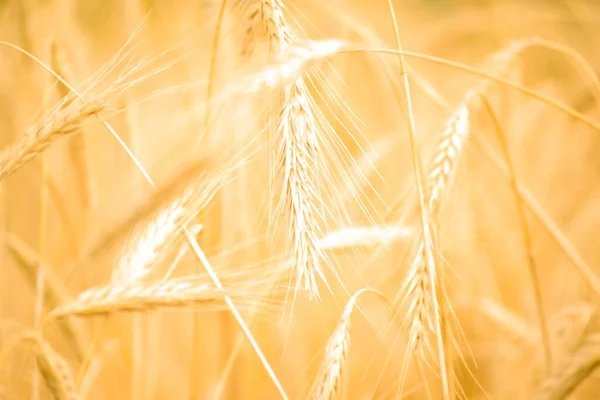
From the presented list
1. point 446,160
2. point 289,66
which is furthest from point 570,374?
point 289,66

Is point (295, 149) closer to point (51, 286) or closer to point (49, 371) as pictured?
point (49, 371)

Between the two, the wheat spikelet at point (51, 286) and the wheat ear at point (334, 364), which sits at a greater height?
the wheat spikelet at point (51, 286)

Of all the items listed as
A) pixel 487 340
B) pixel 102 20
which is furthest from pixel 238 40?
pixel 102 20

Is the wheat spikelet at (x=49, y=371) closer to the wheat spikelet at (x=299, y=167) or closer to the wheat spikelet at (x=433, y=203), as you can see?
the wheat spikelet at (x=299, y=167)

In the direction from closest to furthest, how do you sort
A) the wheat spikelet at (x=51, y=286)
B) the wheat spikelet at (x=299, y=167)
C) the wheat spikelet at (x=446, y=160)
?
the wheat spikelet at (x=299, y=167)
the wheat spikelet at (x=446, y=160)
the wheat spikelet at (x=51, y=286)

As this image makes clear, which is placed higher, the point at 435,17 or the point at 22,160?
the point at 435,17

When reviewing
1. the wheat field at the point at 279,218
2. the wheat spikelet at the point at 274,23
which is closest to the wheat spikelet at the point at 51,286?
the wheat field at the point at 279,218

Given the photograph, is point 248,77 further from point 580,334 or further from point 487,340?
point 487,340

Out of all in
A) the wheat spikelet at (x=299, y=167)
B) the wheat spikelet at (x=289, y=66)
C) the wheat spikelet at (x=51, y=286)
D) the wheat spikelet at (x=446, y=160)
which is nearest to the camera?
the wheat spikelet at (x=289, y=66)
